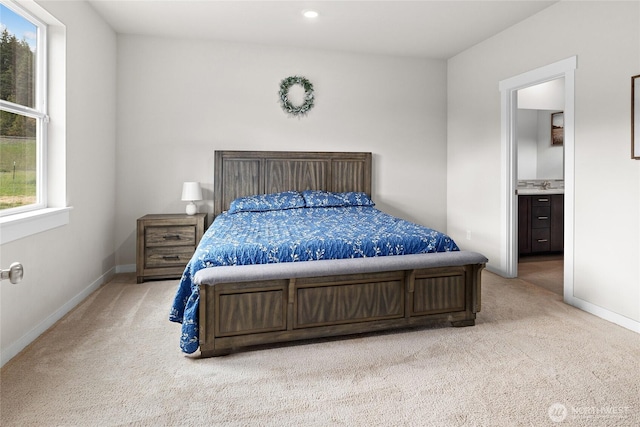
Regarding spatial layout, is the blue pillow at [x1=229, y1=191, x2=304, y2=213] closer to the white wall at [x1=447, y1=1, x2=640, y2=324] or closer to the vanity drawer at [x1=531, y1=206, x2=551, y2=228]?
the white wall at [x1=447, y1=1, x2=640, y2=324]

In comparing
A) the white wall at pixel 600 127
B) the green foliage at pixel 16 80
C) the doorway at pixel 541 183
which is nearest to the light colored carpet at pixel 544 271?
the doorway at pixel 541 183

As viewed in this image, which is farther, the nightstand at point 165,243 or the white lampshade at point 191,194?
the white lampshade at point 191,194

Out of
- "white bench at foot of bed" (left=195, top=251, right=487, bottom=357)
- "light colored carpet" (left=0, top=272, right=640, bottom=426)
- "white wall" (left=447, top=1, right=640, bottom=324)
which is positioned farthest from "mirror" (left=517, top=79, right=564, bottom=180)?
"white bench at foot of bed" (left=195, top=251, right=487, bottom=357)

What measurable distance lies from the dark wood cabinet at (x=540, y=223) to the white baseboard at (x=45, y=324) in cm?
488

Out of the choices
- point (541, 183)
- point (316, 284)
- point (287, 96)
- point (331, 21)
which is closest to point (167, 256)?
point (316, 284)

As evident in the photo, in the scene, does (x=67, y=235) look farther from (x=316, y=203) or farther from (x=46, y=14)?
(x=316, y=203)

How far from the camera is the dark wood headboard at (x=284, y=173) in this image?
446 centimetres

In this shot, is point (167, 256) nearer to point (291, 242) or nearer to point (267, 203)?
point (267, 203)

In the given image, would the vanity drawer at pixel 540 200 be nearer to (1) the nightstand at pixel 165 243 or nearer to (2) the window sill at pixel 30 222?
(1) the nightstand at pixel 165 243

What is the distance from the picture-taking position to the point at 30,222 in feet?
8.06

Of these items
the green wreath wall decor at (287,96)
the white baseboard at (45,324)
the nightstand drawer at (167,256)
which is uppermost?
the green wreath wall decor at (287,96)

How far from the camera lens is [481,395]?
6.35 ft

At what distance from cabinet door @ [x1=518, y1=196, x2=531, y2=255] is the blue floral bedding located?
2269 millimetres

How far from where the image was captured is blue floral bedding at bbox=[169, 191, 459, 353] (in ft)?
7.91
